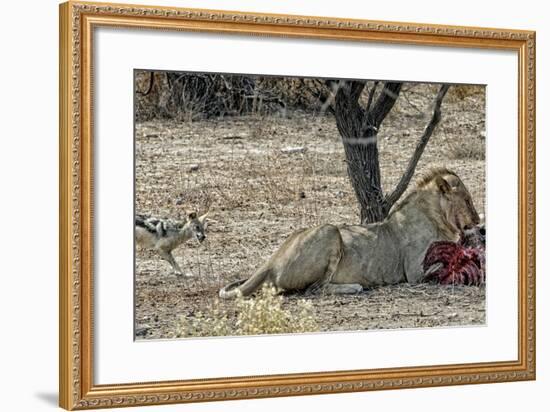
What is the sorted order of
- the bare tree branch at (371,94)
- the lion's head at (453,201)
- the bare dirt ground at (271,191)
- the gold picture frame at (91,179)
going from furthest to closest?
the lion's head at (453,201) < the bare tree branch at (371,94) < the bare dirt ground at (271,191) < the gold picture frame at (91,179)

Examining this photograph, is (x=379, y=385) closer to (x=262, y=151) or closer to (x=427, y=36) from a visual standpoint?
(x=262, y=151)

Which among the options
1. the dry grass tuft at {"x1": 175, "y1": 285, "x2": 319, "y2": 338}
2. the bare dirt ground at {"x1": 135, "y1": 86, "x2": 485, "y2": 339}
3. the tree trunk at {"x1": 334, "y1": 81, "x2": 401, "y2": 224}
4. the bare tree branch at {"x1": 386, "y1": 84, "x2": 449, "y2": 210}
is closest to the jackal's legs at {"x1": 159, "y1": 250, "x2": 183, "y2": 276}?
the bare dirt ground at {"x1": 135, "y1": 86, "x2": 485, "y2": 339}

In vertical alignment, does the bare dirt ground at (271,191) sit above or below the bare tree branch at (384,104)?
below

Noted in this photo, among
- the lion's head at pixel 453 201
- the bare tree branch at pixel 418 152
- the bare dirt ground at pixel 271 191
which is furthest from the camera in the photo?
the lion's head at pixel 453 201

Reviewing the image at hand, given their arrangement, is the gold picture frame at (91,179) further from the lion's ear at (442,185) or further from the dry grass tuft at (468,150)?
the lion's ear at (442,185)

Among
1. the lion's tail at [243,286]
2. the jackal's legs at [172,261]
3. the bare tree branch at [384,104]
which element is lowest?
the lion's tail at [243,286]

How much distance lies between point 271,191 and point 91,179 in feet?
3.38

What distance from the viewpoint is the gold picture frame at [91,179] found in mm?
6051

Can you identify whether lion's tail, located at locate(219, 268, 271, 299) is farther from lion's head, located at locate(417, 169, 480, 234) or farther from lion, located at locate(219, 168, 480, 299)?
lion's head, located at locate(417, 169, 480, 234)

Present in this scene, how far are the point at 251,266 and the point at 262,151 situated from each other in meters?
0.61

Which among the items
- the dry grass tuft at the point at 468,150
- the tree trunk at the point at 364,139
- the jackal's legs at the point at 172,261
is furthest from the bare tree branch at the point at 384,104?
the jackal's legs at the point at 172,261

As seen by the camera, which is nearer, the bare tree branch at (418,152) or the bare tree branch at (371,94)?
the bare tree branch at (371,94)

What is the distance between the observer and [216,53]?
20.9ft

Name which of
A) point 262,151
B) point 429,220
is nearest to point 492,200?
point 429,220
